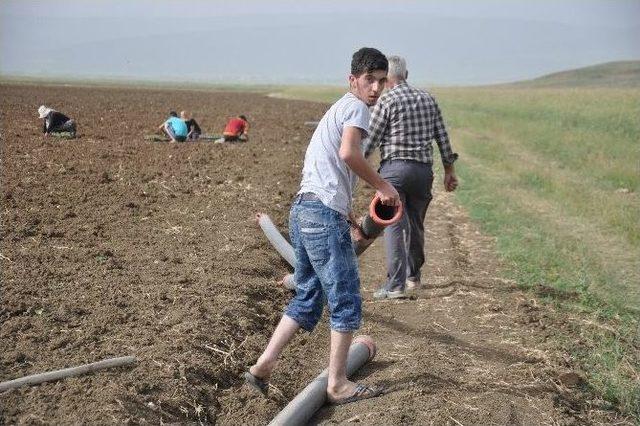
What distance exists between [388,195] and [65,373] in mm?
2149

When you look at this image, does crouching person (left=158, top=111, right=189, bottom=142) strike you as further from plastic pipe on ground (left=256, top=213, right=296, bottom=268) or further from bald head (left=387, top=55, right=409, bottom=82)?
bald head (left=387, top=55, right=409, bottom=82)

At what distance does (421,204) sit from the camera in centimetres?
586

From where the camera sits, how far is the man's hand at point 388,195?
12.4 feet

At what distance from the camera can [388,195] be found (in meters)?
3.79

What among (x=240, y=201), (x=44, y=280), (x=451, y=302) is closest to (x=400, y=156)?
(x=451, y=302)

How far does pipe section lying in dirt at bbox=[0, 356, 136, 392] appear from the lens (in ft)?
11.8

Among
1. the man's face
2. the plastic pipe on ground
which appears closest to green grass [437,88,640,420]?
the plastic pipe on ground

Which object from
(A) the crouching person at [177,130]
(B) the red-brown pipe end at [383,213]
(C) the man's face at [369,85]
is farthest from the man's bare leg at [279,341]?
(A) the crouching person at [177,130]

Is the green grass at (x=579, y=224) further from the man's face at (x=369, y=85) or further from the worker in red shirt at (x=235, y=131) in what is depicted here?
the worker in red shirt at (x=235, y=131)

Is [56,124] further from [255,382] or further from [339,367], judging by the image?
[339,367]

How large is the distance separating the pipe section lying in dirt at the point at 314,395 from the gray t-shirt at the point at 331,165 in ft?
3.64

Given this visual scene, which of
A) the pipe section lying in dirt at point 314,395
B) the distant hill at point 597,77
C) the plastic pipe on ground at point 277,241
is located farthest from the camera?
the distant hill at point 597,77

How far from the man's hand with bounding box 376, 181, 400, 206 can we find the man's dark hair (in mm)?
658

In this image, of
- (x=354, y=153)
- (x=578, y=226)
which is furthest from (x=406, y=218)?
(x=578, y=226)
